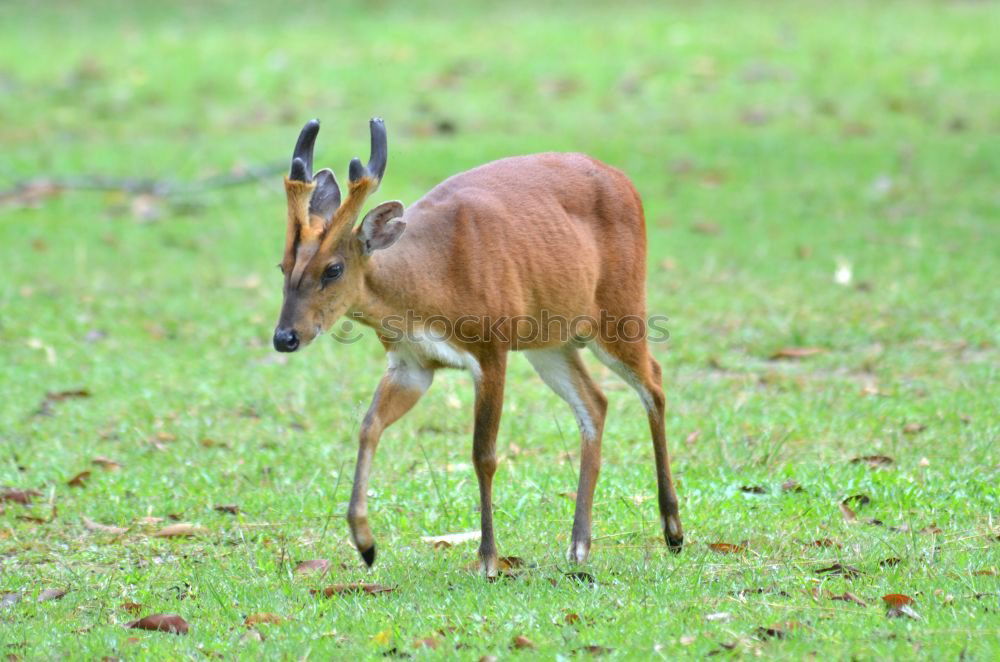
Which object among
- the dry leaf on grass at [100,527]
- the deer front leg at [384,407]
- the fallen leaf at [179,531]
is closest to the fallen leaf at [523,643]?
the deer front leg at [384,407]

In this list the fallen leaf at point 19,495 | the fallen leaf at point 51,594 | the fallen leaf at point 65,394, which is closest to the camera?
the fallen leaf at point 51,594

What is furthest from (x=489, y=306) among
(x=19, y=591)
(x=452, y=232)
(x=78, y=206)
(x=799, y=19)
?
(x=799, y=19)

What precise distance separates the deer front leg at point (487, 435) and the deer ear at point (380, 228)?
600 mm

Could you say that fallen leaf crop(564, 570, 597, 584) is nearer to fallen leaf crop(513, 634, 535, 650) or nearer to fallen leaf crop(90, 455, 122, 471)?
fallen leaf crop(513, 634, 535, 650)

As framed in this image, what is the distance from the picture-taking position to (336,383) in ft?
25.9

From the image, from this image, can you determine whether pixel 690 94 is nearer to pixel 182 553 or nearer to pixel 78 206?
pixel 78 206

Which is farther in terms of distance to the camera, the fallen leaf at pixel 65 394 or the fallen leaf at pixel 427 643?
the fallen leaf at pixel 65 394

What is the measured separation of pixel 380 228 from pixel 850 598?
2.00 m

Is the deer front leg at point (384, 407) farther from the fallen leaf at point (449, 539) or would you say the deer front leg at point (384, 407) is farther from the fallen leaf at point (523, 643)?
the fallen leaf at point (523, 643)

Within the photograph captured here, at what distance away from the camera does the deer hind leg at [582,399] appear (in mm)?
5500

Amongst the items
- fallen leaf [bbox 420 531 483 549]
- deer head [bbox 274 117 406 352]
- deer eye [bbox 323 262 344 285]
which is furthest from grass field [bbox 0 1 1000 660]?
deer eye [bbox 323 262 344 285]

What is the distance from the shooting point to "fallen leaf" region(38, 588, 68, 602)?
5.01m

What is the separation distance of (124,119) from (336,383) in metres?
8.08

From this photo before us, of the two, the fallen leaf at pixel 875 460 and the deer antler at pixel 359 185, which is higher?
the deer antler at pixel 359 185
